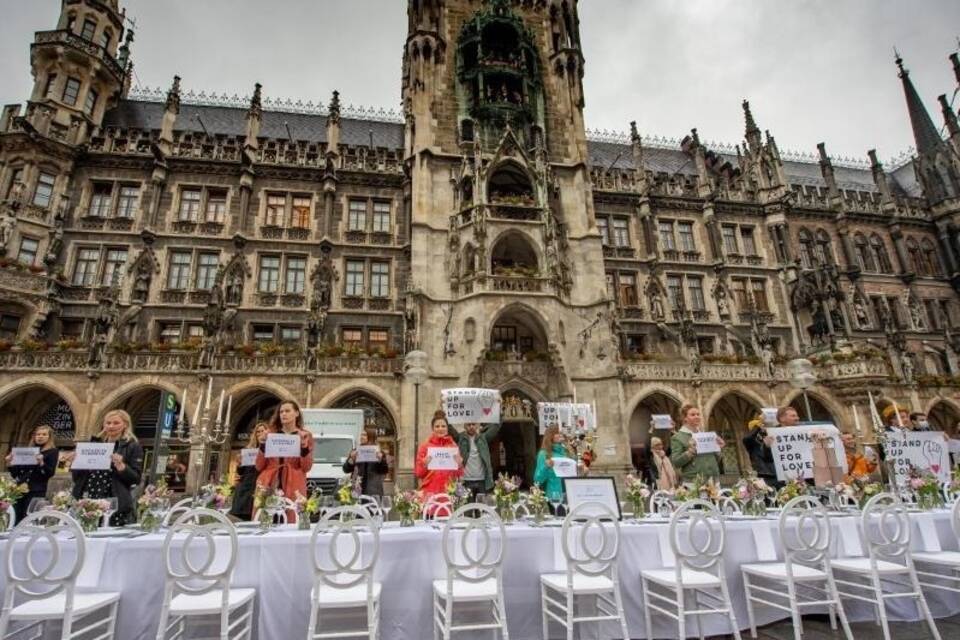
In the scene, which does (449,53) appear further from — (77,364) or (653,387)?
(77,364)

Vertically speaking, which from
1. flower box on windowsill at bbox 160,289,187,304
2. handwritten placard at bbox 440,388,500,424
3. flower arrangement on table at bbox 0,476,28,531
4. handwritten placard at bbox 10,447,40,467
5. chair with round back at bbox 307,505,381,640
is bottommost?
chair with round back at bbox 307,505,381,640

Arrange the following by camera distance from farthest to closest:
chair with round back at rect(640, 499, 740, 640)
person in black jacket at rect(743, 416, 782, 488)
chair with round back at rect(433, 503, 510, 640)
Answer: person in black jacket at rect(743, 416, 782, 488) → chair with round back at rect(640, 499, 740, 640) → chair with round back at rect(433, 503, 510, 640)

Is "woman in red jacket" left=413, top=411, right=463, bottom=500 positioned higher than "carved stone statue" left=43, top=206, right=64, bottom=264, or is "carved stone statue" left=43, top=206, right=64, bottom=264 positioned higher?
"carved stone statue" left=43, top=206, right=64, bottom=264

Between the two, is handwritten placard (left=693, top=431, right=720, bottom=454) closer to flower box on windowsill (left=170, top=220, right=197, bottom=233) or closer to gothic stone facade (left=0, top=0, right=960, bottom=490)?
gothic stone facade (left=0, top=0, right=960, bottom=490)

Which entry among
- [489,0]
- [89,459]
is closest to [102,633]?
[89,459]

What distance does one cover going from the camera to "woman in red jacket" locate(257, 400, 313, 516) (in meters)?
5.88

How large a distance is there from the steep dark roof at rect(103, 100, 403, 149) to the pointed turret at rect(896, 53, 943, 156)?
3529 centimetres

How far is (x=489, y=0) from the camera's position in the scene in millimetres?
25422

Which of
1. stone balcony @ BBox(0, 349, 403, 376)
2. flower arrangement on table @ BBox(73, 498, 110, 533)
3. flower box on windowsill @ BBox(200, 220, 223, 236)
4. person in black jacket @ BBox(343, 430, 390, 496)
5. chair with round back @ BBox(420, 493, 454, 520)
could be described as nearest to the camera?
flower arrangement on table @ BBox(73, 498, 110, 533)

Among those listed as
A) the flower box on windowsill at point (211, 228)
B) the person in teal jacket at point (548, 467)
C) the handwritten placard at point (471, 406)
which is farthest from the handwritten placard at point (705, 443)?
the flower box on windowsill at point (211, 228)

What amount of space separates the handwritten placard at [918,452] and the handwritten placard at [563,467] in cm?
479

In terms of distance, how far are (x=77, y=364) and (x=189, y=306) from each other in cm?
464

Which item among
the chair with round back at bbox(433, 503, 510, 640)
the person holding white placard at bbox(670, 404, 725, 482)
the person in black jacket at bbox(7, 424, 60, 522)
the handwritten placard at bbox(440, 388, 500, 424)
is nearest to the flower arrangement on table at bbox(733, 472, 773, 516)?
the person holding white placard at bbox(670, 404, 725, 482)

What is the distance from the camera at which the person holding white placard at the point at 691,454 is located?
22.5ft
